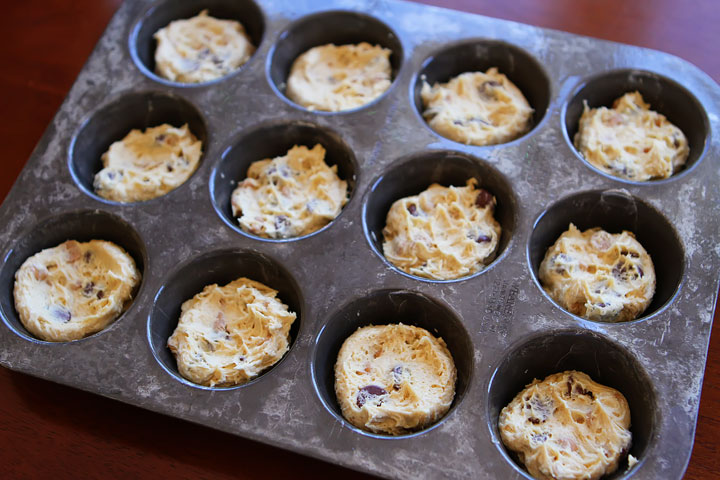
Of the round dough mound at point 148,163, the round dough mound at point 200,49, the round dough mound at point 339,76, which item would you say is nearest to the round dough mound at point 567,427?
the round dough mound at point 339,76

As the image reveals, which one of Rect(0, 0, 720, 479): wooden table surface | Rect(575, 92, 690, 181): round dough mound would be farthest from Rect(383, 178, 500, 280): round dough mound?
Rect(0, 0, 720, 479): wooden table surface

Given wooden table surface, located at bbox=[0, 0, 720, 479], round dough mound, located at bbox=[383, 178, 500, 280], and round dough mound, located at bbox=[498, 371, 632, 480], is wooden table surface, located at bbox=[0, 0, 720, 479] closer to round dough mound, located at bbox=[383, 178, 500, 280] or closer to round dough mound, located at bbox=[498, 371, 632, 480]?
round dough mound, located at bbox=[498, 371, 632, 480]

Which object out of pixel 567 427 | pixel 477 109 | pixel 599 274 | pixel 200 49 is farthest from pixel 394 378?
pixel 200 49

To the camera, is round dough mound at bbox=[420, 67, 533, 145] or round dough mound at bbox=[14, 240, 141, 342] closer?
round dough mound at bbox=[14, 240, 141, 342]

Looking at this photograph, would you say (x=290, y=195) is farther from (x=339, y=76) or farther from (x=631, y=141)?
(x=631, y=141)

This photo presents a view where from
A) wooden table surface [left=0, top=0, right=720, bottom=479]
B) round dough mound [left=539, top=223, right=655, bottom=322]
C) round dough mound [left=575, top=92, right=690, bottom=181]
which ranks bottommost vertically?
wooden table surface [left=0, top=0, right=720, bottom=479]
